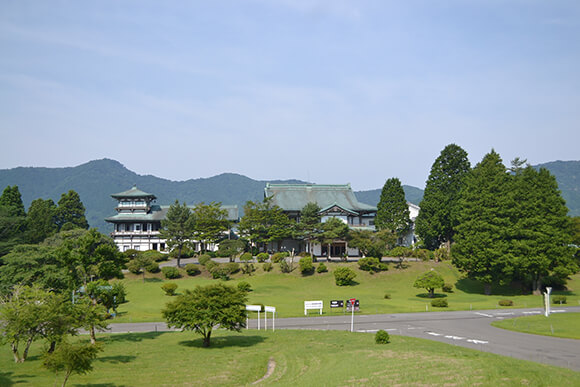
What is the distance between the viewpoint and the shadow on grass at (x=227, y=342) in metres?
31.7

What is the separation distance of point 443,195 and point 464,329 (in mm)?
41815

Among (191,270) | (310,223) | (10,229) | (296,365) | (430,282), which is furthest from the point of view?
(310,223)

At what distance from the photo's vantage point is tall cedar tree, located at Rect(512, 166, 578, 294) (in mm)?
56344

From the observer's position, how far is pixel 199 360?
2694cm

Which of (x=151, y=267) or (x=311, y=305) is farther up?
(x=151, y=267)

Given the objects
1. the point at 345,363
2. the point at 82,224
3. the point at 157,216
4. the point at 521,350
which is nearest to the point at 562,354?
the point at 521,350

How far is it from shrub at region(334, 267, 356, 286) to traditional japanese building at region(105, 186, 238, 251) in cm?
3356

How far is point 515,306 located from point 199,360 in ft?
130

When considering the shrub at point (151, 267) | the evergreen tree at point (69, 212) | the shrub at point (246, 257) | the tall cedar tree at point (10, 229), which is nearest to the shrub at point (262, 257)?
the shrub at point (246, 257)

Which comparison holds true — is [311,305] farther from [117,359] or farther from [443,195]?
[443,195]

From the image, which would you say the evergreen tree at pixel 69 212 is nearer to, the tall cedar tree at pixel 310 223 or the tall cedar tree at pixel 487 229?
the tall cedar tree at pixel 310 223

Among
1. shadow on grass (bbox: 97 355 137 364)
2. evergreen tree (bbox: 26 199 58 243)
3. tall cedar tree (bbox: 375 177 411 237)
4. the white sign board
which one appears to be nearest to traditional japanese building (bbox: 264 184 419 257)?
tall cedar tree (bbox: 375 177 411 237)

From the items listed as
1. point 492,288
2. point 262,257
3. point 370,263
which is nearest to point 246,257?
point 262,257

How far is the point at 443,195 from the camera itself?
7544cm
